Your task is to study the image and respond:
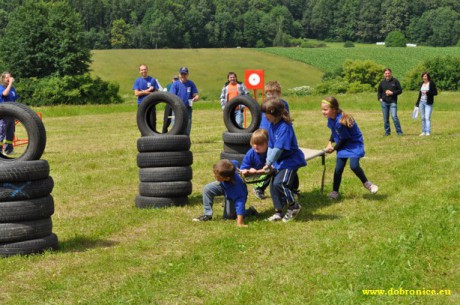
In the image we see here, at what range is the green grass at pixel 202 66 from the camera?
307 ft

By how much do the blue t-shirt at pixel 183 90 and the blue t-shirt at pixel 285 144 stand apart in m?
8.03

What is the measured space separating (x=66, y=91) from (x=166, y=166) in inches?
2093

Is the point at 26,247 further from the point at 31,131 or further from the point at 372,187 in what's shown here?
the point at 372,187

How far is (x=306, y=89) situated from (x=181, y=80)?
66501 mm

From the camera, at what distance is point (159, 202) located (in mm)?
10781

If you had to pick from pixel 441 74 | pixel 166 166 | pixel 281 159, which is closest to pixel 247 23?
pixel 441 74

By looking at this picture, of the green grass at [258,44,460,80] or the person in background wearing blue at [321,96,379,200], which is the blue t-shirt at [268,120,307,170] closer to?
the person in background wearing blue at [321,96,379,200]

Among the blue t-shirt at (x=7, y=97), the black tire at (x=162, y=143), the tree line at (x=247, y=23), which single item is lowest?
the black tire at (x=162, y=143)

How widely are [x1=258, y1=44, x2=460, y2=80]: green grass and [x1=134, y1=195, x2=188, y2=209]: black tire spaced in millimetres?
91336

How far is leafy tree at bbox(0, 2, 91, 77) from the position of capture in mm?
65438

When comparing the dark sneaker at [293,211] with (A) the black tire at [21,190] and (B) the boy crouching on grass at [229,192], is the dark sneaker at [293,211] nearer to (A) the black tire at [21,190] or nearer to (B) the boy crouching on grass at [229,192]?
(B) the boy crouching on grass at [229,192]

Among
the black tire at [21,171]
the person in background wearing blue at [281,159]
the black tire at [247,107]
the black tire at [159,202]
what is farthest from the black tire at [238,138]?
the black tire at [21,171]

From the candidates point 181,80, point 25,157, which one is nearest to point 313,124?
point 181,80

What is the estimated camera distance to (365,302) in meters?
6.05
